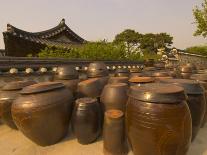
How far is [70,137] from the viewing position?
143 inches

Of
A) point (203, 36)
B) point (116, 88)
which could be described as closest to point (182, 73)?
point (116, 88)

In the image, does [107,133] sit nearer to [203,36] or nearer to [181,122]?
[181,122]

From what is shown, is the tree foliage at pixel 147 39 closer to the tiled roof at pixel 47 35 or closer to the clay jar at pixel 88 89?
the tiled roof at pixel 47 35

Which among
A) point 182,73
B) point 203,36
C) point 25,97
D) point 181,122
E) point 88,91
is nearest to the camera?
point 181,122

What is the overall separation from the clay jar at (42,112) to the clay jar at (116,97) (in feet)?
2.35

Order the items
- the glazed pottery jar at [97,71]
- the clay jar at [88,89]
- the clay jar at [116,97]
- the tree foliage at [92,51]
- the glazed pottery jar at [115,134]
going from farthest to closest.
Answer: the tree foliage at [92,51]
the glazed pottery jar at [97,71]
the clay jar at [88,89]
the clay jar at [116,97]
the glazed pottery jar at [115,134]

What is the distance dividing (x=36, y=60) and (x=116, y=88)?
12.0 ft

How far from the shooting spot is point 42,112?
3.03 m

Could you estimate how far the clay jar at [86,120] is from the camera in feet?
10.6

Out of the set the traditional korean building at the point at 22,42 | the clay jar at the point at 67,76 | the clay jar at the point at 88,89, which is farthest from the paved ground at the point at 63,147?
→ the traditional korean building at the point at 22,42

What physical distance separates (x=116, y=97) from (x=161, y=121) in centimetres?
126

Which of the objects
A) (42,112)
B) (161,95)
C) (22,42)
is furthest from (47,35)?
(161,95)

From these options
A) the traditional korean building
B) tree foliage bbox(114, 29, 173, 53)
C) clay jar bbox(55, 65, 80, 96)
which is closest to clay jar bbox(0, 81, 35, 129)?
clay jar bbox(55, 65, 80, 96)

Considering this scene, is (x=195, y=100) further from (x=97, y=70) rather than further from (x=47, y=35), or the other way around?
(x=47, y=35)
